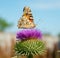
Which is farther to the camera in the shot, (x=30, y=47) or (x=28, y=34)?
(x=30, y=47)

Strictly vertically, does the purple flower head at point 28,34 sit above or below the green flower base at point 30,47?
above

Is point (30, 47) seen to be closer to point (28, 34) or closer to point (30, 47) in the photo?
point (30, 47)

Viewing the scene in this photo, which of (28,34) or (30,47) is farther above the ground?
(28,34)

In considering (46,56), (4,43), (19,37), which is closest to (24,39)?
(19,37)

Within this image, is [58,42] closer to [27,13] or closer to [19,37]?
[27,13]

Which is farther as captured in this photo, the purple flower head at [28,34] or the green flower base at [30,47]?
the green flower base at [30,47]

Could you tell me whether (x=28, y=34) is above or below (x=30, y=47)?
above

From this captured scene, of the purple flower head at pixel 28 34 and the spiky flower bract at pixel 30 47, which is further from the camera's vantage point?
the spiky flower bract at pixel 30 47

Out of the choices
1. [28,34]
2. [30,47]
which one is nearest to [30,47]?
[30,47]
